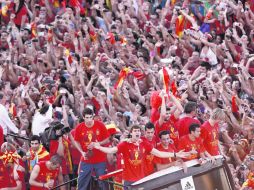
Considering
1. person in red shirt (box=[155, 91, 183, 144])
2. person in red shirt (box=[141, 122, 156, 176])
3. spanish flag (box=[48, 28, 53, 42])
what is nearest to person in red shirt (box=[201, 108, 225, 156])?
person in red shirt (box=[155, 91, 183, 144])

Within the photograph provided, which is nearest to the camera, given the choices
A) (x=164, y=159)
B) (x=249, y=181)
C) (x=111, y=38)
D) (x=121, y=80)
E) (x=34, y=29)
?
(x=164, y=159)

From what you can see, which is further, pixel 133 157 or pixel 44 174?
pixel 44 174

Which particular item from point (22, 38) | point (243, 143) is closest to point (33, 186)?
point (243, 143)

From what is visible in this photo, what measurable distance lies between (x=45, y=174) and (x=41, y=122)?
2.49m

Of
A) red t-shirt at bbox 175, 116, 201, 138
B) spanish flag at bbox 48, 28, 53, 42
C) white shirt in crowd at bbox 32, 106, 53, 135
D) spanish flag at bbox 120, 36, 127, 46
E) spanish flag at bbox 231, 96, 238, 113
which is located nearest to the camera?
red t-shirt at bbox 175, 116, 201, 138

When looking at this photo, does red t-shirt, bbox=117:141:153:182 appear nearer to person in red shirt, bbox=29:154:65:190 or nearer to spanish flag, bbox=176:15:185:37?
person in red shirt, bbox=29:154:65:190

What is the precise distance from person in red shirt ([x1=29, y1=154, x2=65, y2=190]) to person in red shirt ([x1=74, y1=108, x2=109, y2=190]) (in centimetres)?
40

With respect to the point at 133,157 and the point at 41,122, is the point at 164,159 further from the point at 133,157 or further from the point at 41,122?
the point at 41,122

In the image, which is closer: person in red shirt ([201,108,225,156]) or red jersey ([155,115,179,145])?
person in red shirt ([201,108,225,156])

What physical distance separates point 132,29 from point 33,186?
25.5 ft

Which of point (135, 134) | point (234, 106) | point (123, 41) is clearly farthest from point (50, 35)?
point (135, 134)

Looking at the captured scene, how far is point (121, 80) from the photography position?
19344 millimetres

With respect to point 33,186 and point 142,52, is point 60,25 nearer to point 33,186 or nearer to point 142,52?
point 142,52

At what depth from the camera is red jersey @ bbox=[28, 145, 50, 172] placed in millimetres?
15338
